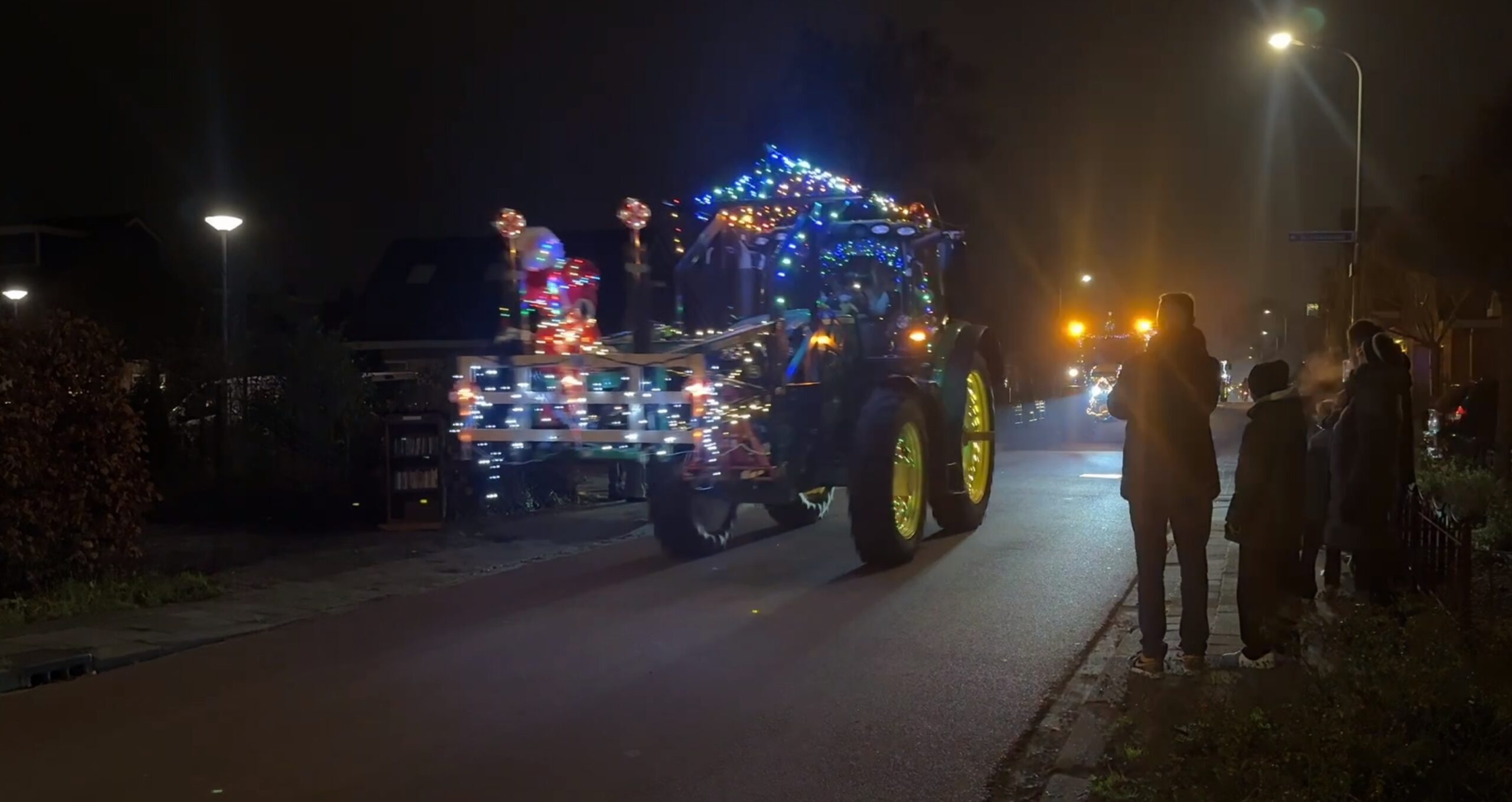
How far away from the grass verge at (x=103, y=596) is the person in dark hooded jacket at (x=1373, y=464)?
7888 mm

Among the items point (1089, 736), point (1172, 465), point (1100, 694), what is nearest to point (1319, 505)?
point (1172, 465)

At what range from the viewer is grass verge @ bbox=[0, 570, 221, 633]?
31.2 ft

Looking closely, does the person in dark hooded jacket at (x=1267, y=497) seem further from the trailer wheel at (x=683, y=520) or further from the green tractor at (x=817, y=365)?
the trailer wheel at (x=683, y=520)

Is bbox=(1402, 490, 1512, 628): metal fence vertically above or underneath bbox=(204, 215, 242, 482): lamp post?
underneath

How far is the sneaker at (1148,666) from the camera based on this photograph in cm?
705

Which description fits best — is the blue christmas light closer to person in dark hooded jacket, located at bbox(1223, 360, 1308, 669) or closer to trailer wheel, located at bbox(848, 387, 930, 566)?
trailer wheel, located at bbox(848, 387, 930, 566)

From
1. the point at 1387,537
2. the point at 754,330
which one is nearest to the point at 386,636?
the point at 754,330

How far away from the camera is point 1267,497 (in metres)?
7.08

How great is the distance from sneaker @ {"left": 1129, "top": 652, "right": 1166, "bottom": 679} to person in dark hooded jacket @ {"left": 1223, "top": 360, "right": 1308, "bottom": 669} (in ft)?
1.17

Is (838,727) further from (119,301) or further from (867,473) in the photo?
(119,301)

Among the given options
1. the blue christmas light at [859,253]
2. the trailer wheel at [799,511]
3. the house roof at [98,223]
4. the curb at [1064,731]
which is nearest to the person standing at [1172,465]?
the curb at [1064,731]

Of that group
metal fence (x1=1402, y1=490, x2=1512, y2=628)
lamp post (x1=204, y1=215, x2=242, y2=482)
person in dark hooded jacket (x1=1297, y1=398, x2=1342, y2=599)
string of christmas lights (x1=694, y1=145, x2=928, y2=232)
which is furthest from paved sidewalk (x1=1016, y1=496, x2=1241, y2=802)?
lamp post (x1=204, y1=215, x2=242, y2=482)

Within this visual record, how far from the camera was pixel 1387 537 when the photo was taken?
24.6ft

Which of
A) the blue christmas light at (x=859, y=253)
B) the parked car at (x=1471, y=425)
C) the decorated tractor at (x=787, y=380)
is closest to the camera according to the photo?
the decorated tractor at (x=787, y=380)
